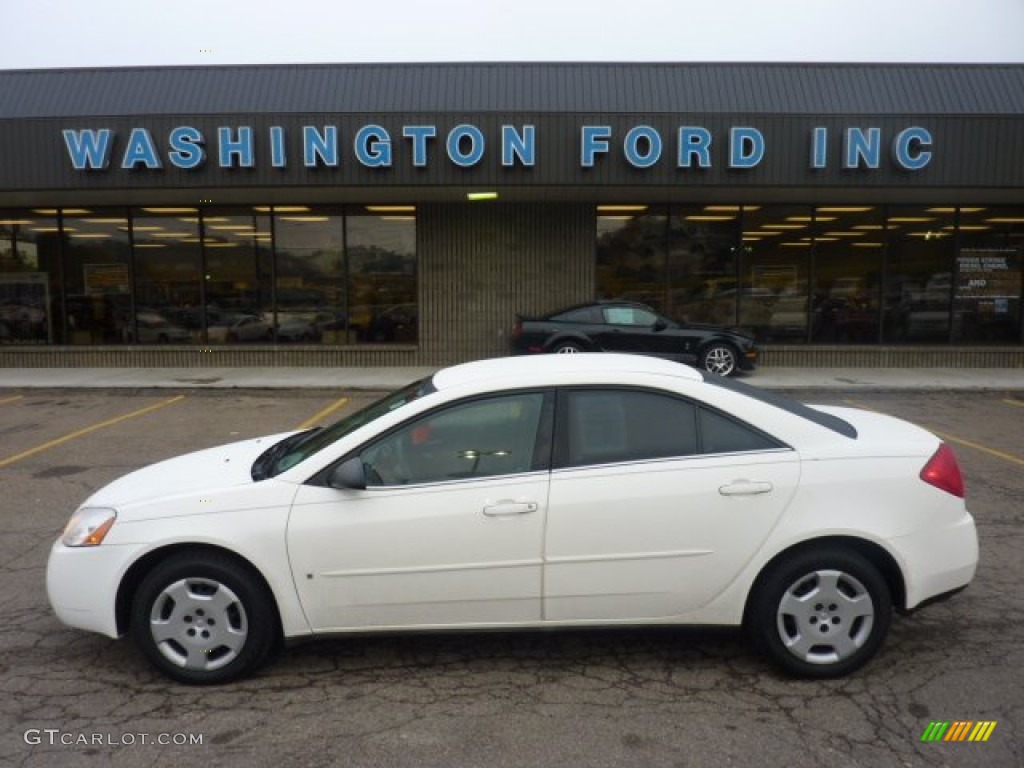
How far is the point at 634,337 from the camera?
46.0 ft

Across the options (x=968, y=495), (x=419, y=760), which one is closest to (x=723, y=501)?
(x=419, y=760)

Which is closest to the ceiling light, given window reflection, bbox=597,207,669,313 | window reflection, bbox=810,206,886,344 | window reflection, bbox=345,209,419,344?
window reflection, bbox=810,206,886,344

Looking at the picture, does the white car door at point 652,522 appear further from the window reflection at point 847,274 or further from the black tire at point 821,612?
the window reflection at point 847,274

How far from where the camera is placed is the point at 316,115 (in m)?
13.5

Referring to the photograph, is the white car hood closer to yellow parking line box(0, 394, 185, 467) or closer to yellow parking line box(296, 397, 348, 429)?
yellow parking line box(0, 394, 185, 467)

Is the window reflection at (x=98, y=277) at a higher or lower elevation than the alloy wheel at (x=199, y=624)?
higher

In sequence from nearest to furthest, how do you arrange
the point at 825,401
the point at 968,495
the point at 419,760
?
the point at 419,760 < the point at 968,495 < the point at 825,401

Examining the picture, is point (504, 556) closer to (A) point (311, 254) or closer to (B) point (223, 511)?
(B) point (223, 511)

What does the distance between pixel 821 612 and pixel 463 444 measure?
5.78 feet

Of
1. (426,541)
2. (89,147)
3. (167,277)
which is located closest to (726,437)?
(426,541)

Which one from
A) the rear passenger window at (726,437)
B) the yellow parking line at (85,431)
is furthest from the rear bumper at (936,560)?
the yellow parking line at (85,431)

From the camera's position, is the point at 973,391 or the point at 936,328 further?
the point at 936,328

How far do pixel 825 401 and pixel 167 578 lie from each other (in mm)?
10488

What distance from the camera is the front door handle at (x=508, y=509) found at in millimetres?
3500
